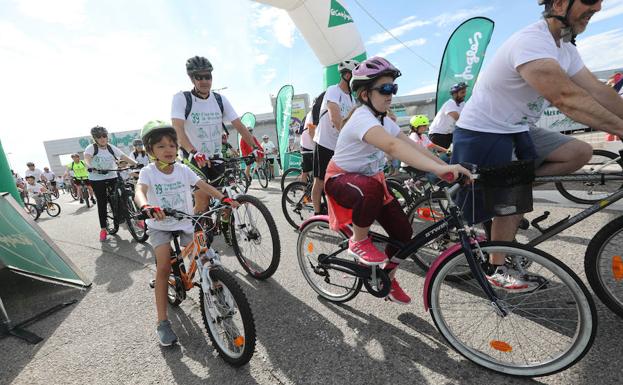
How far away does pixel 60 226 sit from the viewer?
872 cm

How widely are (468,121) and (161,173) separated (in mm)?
2532

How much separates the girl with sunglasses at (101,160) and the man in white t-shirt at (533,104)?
5.69 m

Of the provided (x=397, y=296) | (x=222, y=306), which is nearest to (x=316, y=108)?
(x=397, y=296)

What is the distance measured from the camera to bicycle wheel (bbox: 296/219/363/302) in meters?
2.67

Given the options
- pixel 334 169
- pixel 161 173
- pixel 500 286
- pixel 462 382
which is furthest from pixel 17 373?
pixel 500 286

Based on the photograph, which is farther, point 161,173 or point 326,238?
point 326,238

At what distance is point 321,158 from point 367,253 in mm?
2019

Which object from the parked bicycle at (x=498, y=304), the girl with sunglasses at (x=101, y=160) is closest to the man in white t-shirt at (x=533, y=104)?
the parked bicycle at (x=498, y=304)

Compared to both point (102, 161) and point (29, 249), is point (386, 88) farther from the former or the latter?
point (102, 161)

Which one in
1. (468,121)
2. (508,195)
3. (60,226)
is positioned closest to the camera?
(508,195)

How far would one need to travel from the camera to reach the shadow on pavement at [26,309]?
2.40 metres

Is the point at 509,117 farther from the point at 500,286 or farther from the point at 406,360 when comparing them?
the point at 406,360

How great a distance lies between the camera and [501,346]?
1.90m

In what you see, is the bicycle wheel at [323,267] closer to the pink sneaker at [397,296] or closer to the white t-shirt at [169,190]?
the pink sneaker at [397,296]
